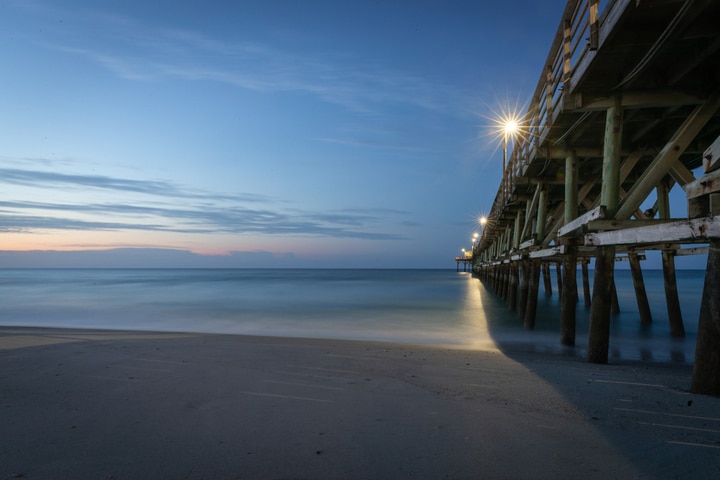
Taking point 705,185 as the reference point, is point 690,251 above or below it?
below

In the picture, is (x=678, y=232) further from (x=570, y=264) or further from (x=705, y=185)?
(x=570, y=264)

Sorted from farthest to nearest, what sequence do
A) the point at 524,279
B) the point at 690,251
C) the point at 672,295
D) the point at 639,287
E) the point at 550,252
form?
the point at 639,287 → the point at 524,279 → the point at 672,295 → the point at 690,251 → the point at 550,252

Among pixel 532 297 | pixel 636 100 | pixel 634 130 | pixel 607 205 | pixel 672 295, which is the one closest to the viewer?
pixel 636 100

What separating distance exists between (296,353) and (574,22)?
6.91 metres

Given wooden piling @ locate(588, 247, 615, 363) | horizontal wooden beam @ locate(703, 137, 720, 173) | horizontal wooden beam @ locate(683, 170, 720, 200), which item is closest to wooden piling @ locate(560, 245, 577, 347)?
wooden piling @ locate(588, 247, 615, 363)

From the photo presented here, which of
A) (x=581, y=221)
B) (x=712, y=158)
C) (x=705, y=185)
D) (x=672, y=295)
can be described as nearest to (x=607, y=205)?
(x=581, y=221)

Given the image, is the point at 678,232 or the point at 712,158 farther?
the point at 678,232

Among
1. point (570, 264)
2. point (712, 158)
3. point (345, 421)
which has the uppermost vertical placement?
point (712, 158)

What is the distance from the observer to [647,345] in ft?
35.7

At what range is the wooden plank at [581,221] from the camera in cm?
621

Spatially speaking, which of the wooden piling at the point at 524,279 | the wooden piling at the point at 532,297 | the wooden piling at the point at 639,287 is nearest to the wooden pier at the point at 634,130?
the wooden piling at the point at 532,297

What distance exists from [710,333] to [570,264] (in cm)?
472

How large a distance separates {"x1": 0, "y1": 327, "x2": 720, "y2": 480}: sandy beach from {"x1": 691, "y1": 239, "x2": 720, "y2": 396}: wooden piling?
0.20m

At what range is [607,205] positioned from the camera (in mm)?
6398
